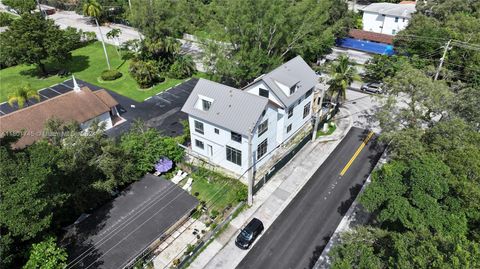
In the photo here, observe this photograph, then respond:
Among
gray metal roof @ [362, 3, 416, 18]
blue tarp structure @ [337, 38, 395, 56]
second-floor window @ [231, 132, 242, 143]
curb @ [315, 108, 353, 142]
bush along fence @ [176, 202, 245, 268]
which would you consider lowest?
bush along fence @ [176, 202, 245, 268]

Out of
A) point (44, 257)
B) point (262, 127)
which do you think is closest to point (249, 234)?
point (262, 127)

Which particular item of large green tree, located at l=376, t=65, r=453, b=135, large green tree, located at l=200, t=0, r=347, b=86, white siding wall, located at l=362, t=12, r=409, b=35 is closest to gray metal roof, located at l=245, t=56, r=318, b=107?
large green tree, located at l=200, t=0, r=347, b=86

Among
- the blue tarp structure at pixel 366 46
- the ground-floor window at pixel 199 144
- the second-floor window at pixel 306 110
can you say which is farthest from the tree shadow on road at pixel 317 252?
the blue tarp structure at pixel 366 46

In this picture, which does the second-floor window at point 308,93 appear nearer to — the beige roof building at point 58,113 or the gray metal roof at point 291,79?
the gray metal roof at point 291,79

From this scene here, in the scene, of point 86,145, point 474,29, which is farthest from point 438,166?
point 474,29

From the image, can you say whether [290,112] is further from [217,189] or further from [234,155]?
[217,189]

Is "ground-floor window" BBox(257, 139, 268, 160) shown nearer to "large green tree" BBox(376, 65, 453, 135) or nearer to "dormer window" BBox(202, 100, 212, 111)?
"dormer window" BBox(202, 100, 212, 111)
